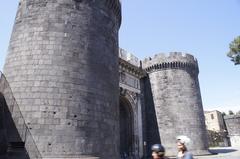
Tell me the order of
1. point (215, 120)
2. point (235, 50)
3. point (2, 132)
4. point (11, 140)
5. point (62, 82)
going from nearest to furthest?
point (11, 140)
point (2, 132)
point (62, 82)
point (235, 50)
point (215, 120)

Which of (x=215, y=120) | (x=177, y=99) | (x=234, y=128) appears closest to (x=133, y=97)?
(x=177, y=99)

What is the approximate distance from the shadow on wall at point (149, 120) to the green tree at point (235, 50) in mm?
9334

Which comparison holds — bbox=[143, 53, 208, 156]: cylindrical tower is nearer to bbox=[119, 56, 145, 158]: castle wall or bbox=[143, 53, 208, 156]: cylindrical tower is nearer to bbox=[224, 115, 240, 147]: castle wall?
bbox=[119, 56, 145, 158]: castle wall

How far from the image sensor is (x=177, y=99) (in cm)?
2147

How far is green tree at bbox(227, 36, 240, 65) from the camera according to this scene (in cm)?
1402

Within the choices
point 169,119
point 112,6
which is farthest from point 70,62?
point 169,119

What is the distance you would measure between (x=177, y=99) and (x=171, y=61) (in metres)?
3.75

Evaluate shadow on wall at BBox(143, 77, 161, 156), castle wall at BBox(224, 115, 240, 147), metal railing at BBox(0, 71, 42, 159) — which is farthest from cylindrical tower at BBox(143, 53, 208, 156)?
metal railing at BBox(0, 71, 42, 159)

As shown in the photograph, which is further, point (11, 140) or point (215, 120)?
point (215, 120)

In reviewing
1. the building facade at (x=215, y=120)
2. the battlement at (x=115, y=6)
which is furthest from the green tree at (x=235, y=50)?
the building facade at (x=215, y=120)

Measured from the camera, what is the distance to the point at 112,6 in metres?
10.4

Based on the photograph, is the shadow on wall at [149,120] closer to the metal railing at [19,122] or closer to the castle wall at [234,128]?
the metal railing at [19,122]

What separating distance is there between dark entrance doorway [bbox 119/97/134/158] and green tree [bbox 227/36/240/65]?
27.9 ft

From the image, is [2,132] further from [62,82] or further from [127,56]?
[127,56]
